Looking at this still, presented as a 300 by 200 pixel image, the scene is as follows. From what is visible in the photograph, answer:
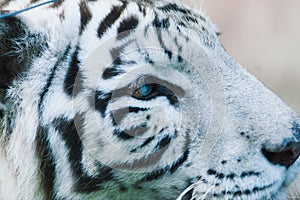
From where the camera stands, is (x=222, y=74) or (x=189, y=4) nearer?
(x=222, y=74)

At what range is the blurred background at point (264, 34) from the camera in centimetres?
491

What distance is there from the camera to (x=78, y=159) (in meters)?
2.27

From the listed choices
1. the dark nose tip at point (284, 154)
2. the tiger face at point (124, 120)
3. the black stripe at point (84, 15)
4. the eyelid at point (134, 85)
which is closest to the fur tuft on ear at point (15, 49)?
the tiger face at point (124, 120)

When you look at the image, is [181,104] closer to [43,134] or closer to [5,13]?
[43,134]

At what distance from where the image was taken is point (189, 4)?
2.77m

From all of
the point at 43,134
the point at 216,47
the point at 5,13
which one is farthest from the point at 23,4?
the point at 216,47

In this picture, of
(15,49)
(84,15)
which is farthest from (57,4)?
(15,49)

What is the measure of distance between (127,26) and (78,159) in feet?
1.23

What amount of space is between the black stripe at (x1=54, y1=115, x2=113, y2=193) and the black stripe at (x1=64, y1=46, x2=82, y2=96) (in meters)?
0.07

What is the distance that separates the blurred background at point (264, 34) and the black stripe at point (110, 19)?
2.43 m

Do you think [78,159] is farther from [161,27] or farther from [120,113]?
[161,27]

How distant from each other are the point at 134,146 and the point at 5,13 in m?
0.48

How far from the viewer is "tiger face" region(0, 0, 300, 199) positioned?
224cm

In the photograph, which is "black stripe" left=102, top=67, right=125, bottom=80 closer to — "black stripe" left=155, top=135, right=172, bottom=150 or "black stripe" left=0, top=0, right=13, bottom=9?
"black stripe" left=155, top=135, right=172, bottom=150
